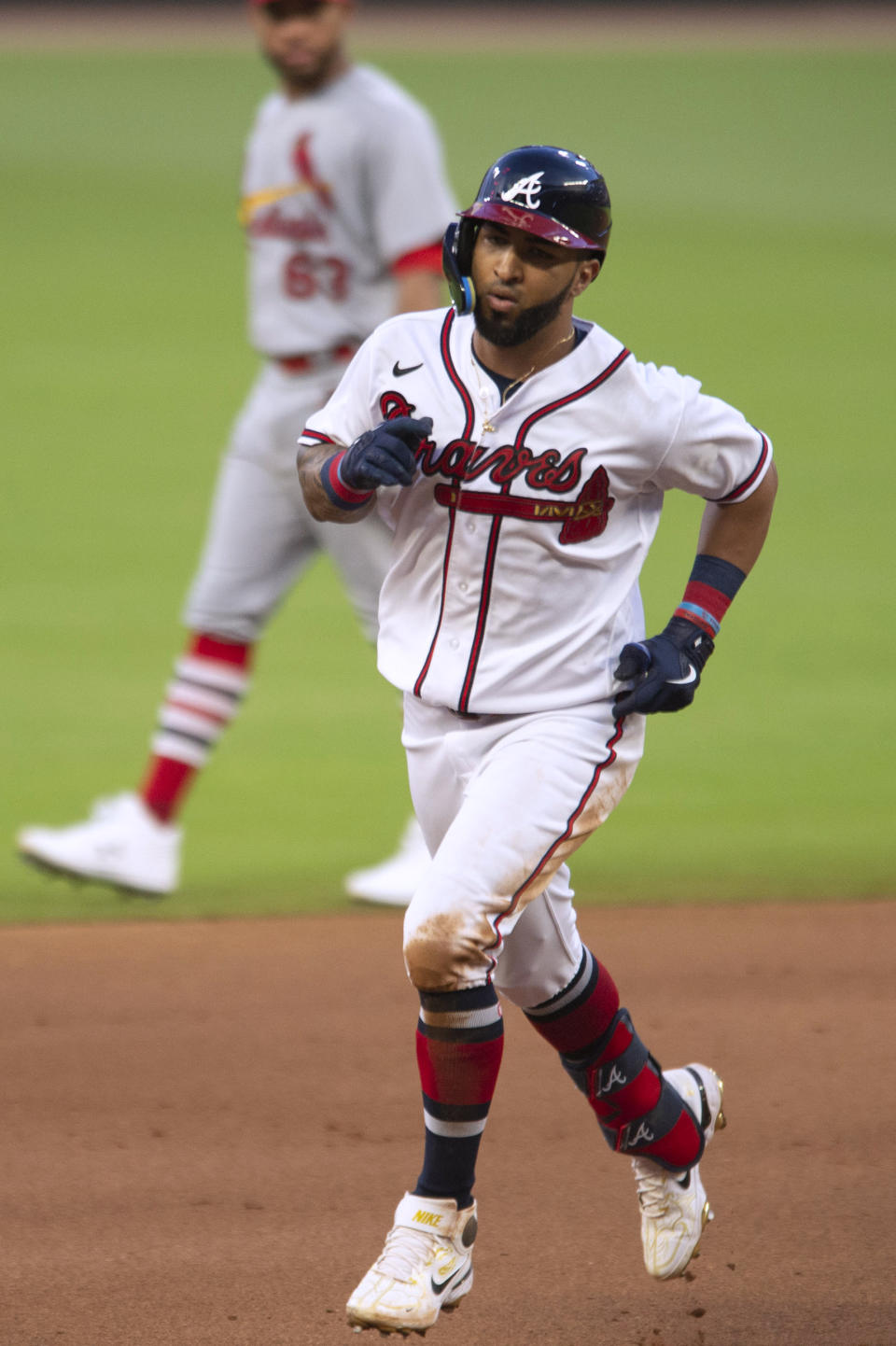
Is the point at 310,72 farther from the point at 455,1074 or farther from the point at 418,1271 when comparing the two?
the point at 418,1271

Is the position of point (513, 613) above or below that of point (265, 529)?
above

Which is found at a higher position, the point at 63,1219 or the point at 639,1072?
the point at 639,1072

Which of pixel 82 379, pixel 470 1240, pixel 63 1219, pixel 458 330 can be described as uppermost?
pixel 458 330

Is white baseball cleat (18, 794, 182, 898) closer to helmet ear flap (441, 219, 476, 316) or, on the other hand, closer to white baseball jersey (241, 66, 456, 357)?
white baseball jersey (241, 66, 456, 357)

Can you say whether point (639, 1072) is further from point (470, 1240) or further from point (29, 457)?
point (29, 457)

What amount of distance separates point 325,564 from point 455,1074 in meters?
7.56

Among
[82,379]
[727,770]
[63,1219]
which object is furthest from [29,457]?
[63,1219]

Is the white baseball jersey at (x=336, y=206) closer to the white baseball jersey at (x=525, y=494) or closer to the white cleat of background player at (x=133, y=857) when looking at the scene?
the white cleat of background player at (x=133, y=857)

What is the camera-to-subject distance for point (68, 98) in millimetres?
28078

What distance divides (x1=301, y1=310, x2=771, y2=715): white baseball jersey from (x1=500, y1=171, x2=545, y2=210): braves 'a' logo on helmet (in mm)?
274

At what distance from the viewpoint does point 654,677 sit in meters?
3.34

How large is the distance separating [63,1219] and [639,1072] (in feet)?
3.91

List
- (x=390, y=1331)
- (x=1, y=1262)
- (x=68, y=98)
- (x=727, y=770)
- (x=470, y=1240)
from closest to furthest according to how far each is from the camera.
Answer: (x=390, y=1331), (x=470, y=1240), (x=1, y=1262), (x=727, y=770), (x=68, y=98)

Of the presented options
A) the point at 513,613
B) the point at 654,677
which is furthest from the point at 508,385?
the point at 654,677
